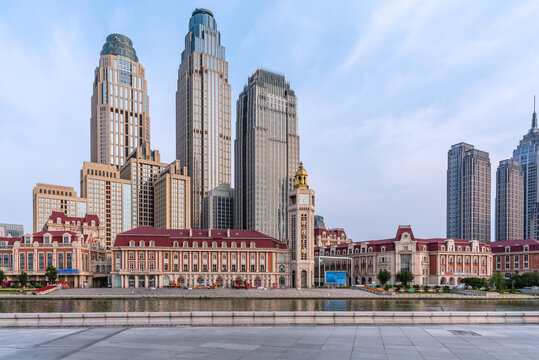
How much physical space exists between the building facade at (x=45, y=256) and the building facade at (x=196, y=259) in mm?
9557

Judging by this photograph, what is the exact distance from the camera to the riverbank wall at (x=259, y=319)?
27.4 m

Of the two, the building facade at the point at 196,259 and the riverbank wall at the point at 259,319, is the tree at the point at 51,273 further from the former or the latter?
the riverbank wall at the point at 259,319

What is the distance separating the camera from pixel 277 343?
20922mm

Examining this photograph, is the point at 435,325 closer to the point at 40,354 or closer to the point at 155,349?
the point at 155,349

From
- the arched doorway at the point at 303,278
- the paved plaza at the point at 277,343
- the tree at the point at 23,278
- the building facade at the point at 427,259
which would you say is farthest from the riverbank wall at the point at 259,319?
the building facade at the point at 427,259

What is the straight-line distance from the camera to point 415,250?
126875 mm

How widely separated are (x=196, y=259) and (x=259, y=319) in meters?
96.2

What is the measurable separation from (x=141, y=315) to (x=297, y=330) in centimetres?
942

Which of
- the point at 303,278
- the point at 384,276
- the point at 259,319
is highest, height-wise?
the point at 259,319

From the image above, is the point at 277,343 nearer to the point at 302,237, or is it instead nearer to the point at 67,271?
the point at 302,237

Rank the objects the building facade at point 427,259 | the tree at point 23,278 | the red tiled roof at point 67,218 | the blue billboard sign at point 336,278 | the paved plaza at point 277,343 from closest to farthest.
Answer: the paved plaza at point 277,343, the tree at point 23,278, the blue billboard sign at point 336,278, the building facade at point 427,259, the red tiled roof at point 67,218

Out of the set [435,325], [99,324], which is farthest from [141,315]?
[435,325]

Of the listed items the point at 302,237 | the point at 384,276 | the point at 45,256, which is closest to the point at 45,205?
the point at 45,256

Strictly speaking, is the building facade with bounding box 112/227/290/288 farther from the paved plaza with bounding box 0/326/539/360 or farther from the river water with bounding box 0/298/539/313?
the paved plaza with bounding box 0/326/539/360
